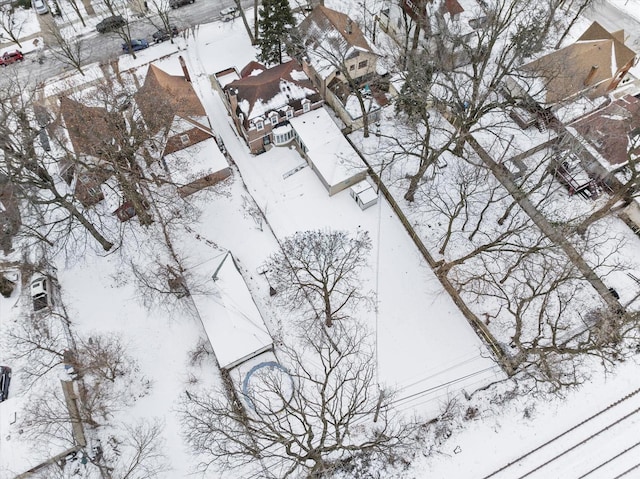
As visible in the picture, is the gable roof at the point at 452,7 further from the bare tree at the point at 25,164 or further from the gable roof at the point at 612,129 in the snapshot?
the bare tree at the point at 25,164

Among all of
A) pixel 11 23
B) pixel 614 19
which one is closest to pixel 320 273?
pixel 614 19

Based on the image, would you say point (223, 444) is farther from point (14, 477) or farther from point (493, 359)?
point (493, 359)

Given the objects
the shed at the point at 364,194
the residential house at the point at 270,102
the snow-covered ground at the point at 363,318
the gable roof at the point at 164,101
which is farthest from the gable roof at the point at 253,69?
the shed at the point at 364,194

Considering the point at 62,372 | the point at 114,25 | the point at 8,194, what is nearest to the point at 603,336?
the point at 62,372

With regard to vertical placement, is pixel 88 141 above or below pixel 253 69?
below

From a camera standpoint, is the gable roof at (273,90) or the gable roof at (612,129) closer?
the gable roof at (612,129)

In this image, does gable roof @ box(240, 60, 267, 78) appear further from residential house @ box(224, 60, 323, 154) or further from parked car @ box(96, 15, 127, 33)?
parked car @ box(96, 15, 127, 33)

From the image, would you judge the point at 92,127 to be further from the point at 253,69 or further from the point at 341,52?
the point at 341,52
